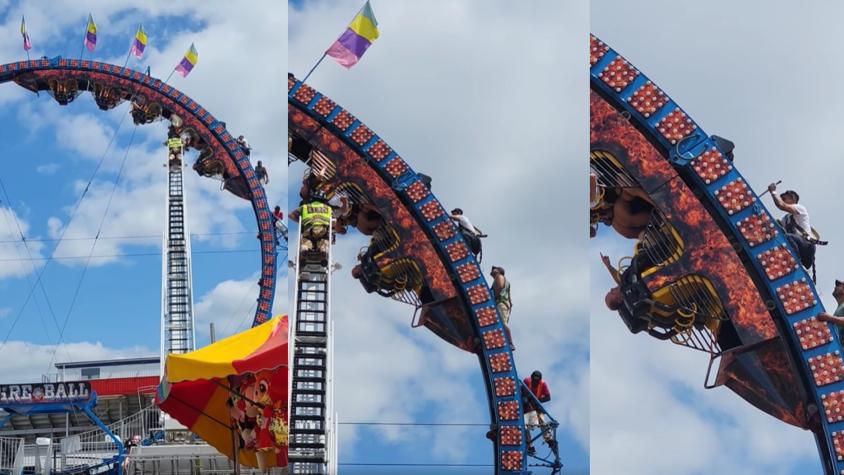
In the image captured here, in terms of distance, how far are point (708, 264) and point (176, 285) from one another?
8.61 metres

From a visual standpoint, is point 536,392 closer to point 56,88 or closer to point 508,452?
point 508,452

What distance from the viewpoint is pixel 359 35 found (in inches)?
220

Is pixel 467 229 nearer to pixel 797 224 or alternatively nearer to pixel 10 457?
pixel 797 224

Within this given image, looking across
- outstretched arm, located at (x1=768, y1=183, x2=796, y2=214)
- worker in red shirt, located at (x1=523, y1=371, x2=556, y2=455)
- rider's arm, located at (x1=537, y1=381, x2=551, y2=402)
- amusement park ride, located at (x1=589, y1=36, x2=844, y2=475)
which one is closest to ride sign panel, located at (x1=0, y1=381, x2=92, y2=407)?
worker in red shirt, located at (x1=523, y1=371, x2=556, y2=455)

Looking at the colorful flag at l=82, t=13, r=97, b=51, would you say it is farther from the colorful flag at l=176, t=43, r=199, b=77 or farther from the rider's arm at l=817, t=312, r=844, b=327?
the rider's arm at l=817, t=312, r=844, b=327

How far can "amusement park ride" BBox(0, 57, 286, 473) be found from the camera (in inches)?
487

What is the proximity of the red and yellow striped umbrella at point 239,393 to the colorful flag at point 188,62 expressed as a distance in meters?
5.85

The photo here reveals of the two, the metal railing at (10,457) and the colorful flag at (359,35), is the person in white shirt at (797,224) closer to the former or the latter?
the colorful flag at (359,35)

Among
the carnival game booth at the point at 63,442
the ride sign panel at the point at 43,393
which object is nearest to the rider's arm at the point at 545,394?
the carnival game booth at the point at 63,442

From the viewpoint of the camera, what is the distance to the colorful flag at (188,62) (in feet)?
39.9

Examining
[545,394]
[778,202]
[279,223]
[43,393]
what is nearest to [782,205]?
[778,202]

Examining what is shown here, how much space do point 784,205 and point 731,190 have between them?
0.28 meters

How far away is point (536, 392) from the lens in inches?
234

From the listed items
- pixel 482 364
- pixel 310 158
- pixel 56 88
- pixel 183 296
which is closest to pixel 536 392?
pixel 482 364
